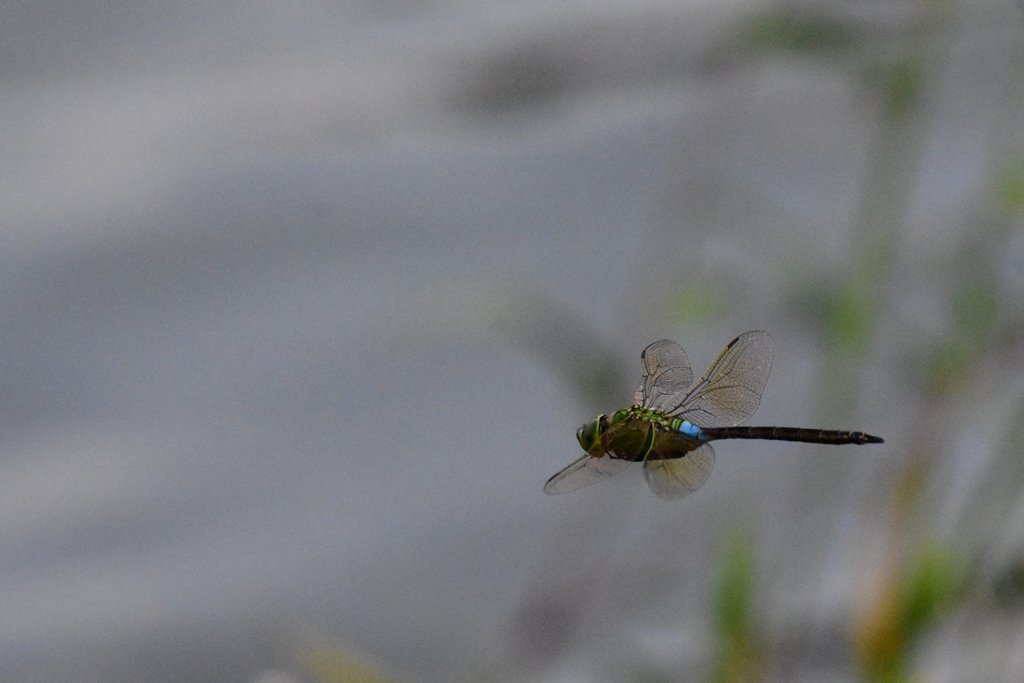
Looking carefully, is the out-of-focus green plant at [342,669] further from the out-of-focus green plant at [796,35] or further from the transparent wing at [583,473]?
the out-of-focus green plant at [796,35]

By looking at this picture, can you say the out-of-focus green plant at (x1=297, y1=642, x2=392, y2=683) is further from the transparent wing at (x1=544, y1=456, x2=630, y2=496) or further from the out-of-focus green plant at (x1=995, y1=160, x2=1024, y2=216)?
the out-of-focus green plant at (x1=995, y1=160, x2=1024, y2=216)

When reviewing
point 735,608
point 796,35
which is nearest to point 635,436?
point 735,608

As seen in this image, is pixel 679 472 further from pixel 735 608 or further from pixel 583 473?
pixel 735 608

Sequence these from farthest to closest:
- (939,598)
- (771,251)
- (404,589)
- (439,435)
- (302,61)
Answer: (302,61)
(439,435)
(404,589)
(771,251)
(939,598)

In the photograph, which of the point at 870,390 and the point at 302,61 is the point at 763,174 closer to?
the point at 870,390

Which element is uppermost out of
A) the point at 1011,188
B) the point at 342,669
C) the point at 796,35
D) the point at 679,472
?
the point at 796,35

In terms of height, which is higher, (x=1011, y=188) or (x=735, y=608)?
(x=1011, y=188)

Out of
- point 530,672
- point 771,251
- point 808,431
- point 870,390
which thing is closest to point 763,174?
point 870,390

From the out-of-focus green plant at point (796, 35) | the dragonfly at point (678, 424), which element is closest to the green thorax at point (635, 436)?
the dragonfly at point (678, 424)
